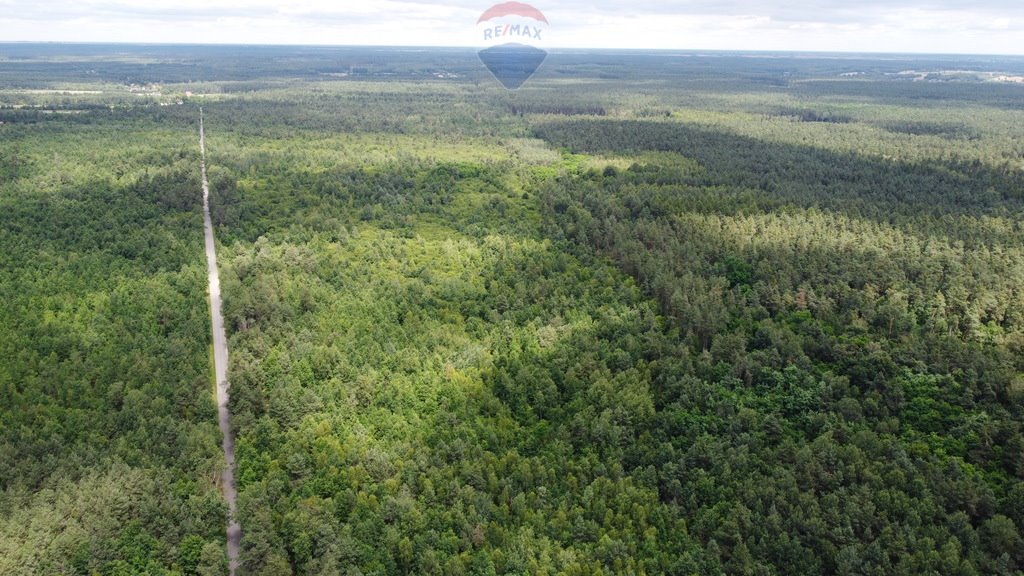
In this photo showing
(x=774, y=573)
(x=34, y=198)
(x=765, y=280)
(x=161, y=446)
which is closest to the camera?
(x=774, y=573)

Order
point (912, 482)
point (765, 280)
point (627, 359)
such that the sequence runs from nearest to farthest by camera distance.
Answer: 1. point (912, 482)
2. point (627, 359)
3. point (765, 280)

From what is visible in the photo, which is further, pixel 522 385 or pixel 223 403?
pixel 223 403

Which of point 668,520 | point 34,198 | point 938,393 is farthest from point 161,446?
point 34,198

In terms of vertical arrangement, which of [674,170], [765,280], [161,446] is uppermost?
[674,170]

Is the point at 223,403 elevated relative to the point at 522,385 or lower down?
lower down

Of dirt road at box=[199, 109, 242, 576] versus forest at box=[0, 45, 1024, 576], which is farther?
dirt road at box=[199, 109, 242, 576]

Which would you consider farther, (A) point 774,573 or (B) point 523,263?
(B) point 523,263

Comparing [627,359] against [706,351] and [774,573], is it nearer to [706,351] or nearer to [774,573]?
[706,351]

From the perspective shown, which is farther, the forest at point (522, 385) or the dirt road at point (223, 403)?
the dirt road at point (223, 403)
